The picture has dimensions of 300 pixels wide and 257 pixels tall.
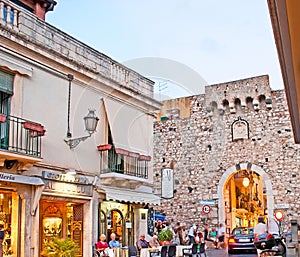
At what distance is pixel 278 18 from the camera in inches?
126

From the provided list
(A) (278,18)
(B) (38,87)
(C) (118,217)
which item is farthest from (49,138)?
(A) (278,18)

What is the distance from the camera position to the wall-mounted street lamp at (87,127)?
44.6 feet

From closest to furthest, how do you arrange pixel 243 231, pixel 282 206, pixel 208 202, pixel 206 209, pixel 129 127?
pixel 129 127 → pixel 243 231 → pixel 282 206 → pixel 206 209 → pixel 208 202

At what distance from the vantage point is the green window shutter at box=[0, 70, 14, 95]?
11.9 m

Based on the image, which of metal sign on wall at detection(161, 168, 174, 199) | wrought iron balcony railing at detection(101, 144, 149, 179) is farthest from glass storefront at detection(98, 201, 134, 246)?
metal sign on wall at detection(161, 168, 174, 199)

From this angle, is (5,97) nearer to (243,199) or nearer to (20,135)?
(20,135)

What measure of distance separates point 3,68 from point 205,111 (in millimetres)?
17977

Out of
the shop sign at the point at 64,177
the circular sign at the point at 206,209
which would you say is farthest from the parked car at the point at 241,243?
the shop sign at the point at 64,177

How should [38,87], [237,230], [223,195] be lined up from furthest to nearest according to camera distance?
[223,195]
[237,230]
[38,87]

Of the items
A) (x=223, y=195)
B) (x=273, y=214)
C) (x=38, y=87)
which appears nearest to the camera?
(x=38, y=87)

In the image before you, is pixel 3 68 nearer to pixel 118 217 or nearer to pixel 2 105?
pixel 2 105

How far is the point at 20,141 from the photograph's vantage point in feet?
39.2

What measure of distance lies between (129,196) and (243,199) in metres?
20.2

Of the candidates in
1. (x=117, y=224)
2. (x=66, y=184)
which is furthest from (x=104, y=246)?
(x=117, y=224)
